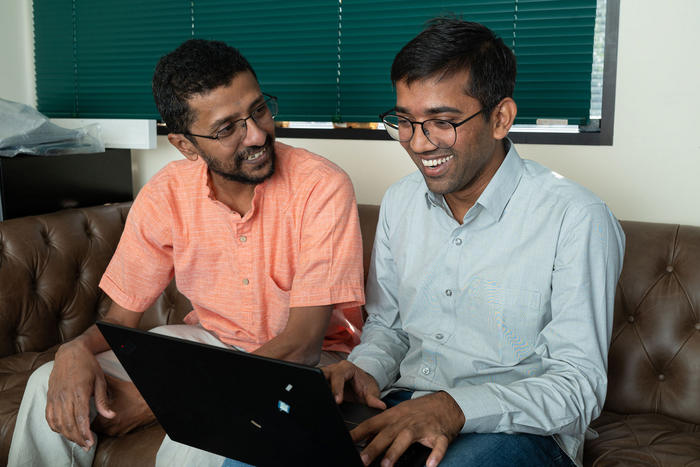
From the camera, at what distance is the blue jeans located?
1.03 m

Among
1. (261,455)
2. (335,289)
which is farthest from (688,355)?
(261,455)

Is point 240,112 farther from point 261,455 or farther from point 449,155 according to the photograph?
point 261,455

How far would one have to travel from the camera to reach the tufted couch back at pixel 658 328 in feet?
5.10

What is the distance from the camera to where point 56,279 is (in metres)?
2.03

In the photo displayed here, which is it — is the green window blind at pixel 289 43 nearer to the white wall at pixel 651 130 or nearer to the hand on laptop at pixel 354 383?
the white wall at pixel 651 130

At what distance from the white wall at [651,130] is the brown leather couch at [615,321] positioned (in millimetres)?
175

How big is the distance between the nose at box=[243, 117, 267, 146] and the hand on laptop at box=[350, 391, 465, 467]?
0.79m

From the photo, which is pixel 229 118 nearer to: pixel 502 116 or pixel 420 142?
pixel 420 142

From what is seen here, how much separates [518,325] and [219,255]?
2.74 feet

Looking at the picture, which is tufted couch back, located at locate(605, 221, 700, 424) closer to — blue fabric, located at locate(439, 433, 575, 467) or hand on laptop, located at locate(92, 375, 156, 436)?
blue fabric, located at locate(439, 433, 575, 467)

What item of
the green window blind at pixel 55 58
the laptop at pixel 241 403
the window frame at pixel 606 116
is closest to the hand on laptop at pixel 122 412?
the laptop at pixel 241 403

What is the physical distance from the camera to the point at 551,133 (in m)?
1.92

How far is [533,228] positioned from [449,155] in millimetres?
229

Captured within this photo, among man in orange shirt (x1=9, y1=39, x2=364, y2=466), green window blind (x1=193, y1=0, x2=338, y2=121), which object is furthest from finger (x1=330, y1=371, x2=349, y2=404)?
green window blind (x1=193, y1=0, x2=338, y2=121)
